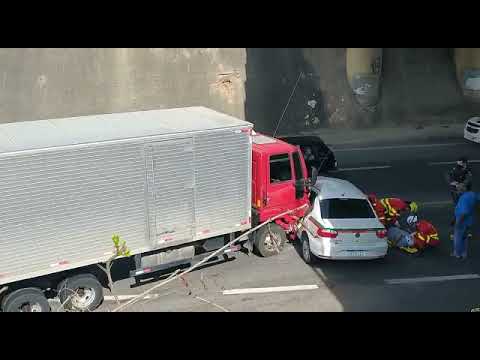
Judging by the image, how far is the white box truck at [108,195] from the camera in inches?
422

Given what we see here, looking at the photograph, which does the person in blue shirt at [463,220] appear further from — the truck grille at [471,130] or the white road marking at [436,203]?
the truck grille at [471,130]

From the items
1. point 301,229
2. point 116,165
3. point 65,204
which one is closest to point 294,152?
point 301,229

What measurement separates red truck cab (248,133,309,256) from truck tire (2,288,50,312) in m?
4.67

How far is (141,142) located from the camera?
37.6 ft

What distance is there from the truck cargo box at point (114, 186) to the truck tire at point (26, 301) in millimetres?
370

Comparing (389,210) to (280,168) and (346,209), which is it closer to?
(346,209)

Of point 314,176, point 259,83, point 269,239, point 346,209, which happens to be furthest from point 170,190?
point 259,83

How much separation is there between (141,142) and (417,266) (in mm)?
6610

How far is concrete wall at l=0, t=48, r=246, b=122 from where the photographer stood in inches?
963

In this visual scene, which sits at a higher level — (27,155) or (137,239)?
(27,155)

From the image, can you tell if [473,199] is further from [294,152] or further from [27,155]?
[27,155]

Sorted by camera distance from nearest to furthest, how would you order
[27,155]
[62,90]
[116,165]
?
1. [27,155]
2. [116,165]
3. [62,90]

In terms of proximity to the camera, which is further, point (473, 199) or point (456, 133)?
point (456, 133)

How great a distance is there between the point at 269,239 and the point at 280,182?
1.34 metres
